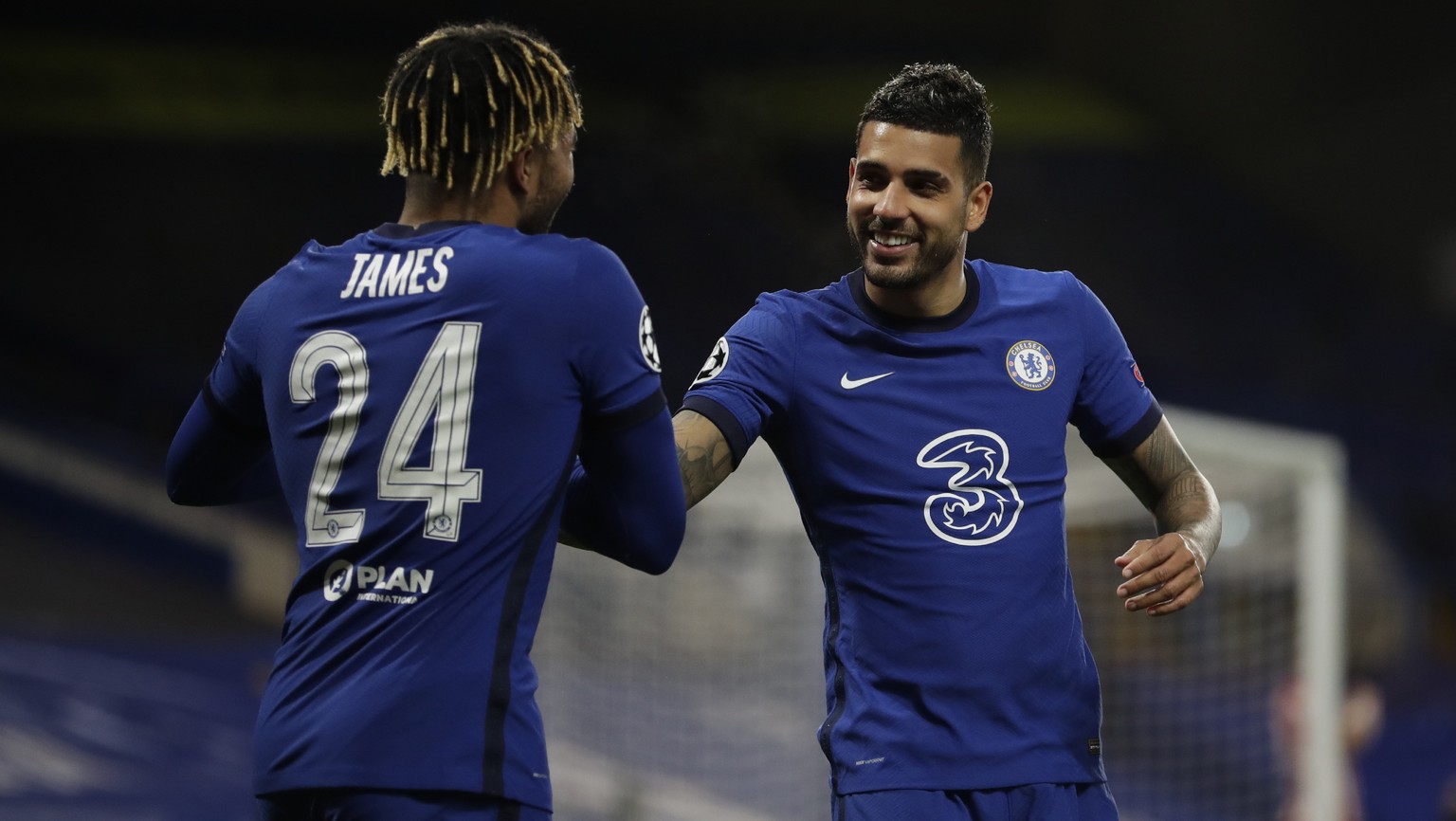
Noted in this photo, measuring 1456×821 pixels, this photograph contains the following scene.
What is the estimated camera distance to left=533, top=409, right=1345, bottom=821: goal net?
640 centimetres

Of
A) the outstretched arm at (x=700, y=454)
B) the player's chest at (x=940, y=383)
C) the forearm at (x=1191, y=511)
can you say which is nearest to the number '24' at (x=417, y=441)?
the outstretched arm at (x=700, y=454)

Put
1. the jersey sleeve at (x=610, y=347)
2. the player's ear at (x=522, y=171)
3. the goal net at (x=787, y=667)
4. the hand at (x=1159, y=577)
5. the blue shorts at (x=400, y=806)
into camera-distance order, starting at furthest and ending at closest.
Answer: the goal net at (x=787, y=667), the hand at (x=1159, y=577), the player's ear at (x=522, y=171), the jersey sleeve at (x=610, y=347), the blue shorts at (x=400, y=806)

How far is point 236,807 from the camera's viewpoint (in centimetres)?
908

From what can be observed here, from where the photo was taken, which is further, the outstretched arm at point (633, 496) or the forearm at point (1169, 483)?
the forearm at point (1169, 483)

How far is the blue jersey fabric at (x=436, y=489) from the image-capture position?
1.88 m

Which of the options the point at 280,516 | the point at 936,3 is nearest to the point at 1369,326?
the point at 936,3

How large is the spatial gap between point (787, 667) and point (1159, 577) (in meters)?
4.71

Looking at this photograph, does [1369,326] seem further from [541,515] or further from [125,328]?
[541,515]

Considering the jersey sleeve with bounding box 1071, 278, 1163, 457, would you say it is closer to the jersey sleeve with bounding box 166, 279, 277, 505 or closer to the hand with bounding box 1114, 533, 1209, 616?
the hand with bounding box 1114, 533, 1209, 616

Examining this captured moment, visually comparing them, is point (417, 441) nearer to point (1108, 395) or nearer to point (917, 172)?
point (917, 172)

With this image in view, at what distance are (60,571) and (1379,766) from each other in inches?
388

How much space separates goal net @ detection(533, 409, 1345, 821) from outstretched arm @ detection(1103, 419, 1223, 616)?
3136mm

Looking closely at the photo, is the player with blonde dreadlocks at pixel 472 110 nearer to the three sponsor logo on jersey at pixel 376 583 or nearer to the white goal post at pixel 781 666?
the three sponsor logo on jersey at pixel 376 583

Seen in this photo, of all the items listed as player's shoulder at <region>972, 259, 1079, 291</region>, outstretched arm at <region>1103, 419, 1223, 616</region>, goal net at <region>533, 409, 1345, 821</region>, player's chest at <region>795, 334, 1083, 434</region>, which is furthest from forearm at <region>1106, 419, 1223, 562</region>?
goal net at <region>533, 409, 1345, 821</region>
